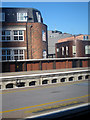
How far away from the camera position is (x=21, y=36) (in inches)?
1125

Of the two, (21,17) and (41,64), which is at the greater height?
(21,17)

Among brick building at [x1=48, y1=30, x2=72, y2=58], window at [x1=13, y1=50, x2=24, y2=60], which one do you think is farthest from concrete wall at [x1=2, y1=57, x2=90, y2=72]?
brick building at [x1=48, y1=30, x2=72, y2=58]

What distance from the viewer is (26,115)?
848 centimetres

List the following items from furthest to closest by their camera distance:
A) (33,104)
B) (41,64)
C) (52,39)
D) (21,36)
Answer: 1. (52,39)
2. (21,36)
3. (41,64)
4. (33,104)

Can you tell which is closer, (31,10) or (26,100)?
(26,100)

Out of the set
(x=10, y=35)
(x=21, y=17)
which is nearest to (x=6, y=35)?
(x=10, y=35)

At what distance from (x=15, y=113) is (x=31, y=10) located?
25519mm

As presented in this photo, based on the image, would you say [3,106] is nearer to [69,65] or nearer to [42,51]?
[69,65]

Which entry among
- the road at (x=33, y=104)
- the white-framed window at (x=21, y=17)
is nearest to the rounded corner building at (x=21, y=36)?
the white-framed window at (x=21, y=17)

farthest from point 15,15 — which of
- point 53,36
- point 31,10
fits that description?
point 53,36

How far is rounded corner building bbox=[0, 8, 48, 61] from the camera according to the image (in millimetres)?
28062

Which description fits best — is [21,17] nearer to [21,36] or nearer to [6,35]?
[21,36]

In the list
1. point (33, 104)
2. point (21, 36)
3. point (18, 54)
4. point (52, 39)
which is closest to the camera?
point (33, 104)

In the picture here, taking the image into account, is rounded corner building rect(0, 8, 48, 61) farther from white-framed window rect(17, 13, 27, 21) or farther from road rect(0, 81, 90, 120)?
road rect(0, 81, 90, 120)
